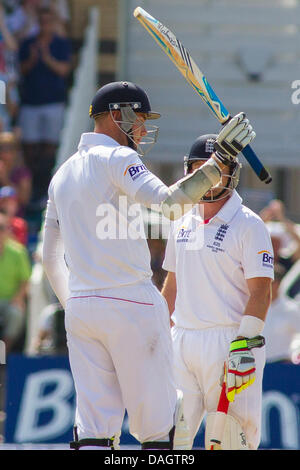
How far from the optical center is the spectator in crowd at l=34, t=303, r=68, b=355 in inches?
293

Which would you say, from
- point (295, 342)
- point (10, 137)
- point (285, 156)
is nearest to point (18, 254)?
point (10, 137)

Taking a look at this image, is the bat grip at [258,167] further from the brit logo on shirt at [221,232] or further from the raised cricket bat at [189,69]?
the brit logo on shirt at [221,232]

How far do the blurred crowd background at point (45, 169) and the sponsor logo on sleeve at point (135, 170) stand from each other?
10.7ft

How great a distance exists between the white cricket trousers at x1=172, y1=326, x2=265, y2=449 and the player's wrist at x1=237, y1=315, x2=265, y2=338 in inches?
6.7

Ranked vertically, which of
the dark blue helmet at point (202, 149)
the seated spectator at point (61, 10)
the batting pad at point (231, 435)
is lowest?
the batting pad at point (231, 435)

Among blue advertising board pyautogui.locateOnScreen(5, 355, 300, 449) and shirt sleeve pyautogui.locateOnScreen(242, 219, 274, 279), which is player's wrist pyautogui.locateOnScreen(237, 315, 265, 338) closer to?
shirt sleeve pyautogui.locateOnScreen(242, 219, 274, 279)

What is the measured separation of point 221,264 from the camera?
4336 mm

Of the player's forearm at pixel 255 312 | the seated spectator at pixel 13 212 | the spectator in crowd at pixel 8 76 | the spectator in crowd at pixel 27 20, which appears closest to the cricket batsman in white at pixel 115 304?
the player's forearm at pixel 255 312

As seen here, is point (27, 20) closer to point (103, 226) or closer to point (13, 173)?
point (13, 173)

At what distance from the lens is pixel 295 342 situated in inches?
268

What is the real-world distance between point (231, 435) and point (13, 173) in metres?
5.67

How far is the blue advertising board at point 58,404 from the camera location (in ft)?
21.5

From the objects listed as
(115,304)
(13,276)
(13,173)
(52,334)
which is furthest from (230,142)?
(13,173)

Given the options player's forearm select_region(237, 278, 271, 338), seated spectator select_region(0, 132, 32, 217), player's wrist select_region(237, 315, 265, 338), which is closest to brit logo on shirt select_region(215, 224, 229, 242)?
player's forearm select_region(237, 278, 271, 338)
